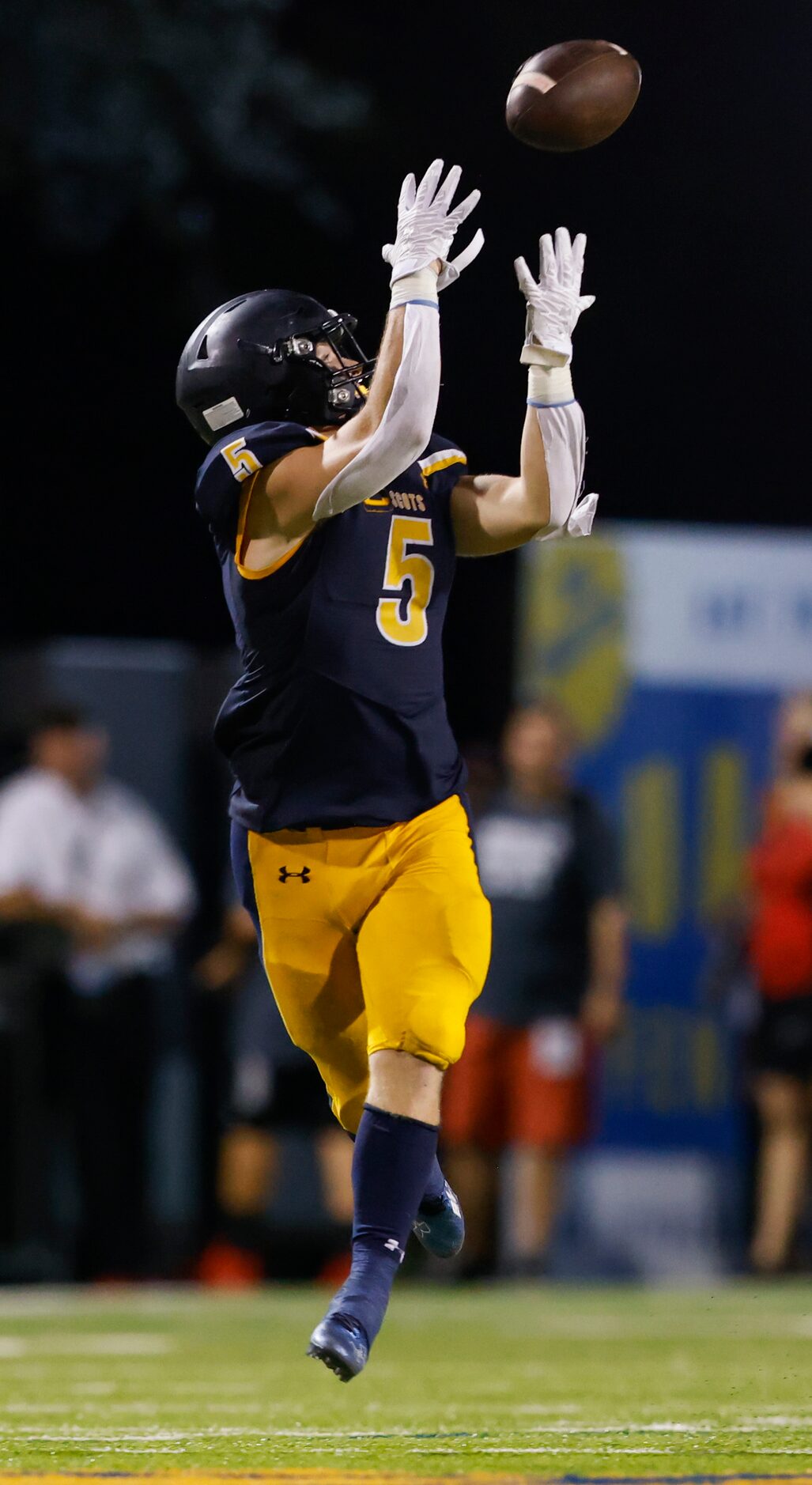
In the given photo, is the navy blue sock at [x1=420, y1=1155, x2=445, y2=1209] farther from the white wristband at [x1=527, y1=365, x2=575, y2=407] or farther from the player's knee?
the white wristband at [x1=527, y1=365, x2=575, y2=407]

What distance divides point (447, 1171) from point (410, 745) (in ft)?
12.3

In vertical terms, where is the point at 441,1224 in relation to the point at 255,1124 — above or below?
above

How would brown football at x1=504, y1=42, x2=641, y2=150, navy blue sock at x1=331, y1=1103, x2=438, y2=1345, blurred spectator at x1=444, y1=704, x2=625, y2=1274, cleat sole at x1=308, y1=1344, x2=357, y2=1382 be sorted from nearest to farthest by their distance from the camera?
cleat sole at x1=308, y1=1344, x2=357, y2=1382
navy blue sock at x1=331, y1=1103, x2=438, y2=1345
brown football at x1=504, y1=42, x2=641, y2=150
blurred spectator at x1=444, y1=704, x2=625, y2=1274

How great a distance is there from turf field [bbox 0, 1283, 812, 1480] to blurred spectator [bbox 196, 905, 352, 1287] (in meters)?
0.26

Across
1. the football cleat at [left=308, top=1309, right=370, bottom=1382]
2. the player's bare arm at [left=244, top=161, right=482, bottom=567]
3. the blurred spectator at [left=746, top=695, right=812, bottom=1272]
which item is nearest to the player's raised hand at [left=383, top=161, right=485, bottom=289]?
the player's bare arm at [left=244, top=161, right=482, bottom=567]

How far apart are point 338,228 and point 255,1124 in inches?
177

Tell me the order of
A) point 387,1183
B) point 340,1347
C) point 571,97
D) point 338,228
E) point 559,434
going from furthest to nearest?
point 338,228 < point 571,97 < point 559,434 < point 387,1183 < point 340,1347

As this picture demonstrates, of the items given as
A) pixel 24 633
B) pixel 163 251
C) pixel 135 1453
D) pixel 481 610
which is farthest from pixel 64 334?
pixel 135 1453

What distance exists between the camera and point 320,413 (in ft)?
12.5

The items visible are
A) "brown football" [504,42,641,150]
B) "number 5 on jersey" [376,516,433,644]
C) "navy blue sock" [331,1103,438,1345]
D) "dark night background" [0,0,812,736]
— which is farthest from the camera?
"dark night background" [0,0,812,736]

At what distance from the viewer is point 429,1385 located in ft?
14.8

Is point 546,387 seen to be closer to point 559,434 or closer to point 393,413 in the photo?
point 559,434

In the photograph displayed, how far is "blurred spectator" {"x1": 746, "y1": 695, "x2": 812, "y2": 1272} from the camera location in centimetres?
700

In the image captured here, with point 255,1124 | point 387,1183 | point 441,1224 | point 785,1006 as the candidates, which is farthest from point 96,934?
point 387,1183
